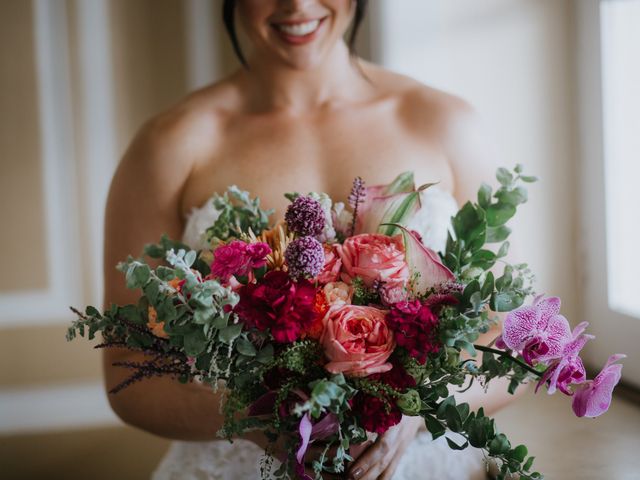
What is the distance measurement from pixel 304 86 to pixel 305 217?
2.24ft

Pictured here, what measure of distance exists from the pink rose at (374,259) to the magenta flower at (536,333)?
0.13 metres

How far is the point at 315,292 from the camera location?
2.50 feet

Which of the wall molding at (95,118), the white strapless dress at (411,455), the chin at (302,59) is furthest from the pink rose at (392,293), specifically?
the wall molding at (95,118)

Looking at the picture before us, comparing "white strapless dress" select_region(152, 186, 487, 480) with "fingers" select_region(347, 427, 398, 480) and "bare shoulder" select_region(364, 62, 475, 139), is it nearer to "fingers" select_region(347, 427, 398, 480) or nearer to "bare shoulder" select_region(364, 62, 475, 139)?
"bare shoulder" select_region(364, 62, 475, 139)

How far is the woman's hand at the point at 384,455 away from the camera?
34.6 inches

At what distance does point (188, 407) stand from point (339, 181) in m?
0.49

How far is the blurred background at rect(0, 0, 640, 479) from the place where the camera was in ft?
5.15

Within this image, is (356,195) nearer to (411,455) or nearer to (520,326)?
(520,326)

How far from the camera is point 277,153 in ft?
4.46

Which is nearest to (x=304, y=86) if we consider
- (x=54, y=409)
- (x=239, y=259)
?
(x=239, y=259)

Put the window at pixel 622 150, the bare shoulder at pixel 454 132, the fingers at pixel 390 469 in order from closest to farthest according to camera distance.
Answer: the fingers at pixel 390 469 < the bare shoulder at pixel 454 132 < the window at pixel 622 150

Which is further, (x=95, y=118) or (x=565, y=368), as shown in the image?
(x=95, y=118)

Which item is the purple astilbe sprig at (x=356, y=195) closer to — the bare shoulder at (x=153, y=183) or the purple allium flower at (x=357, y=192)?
the purple allium flower at (x=357, y=192)

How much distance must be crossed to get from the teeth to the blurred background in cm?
43
